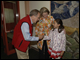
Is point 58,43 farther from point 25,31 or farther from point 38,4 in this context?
point 38,4

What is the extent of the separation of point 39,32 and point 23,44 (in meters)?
0.82

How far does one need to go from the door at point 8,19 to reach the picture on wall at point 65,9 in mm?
1657

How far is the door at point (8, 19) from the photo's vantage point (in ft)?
8.96

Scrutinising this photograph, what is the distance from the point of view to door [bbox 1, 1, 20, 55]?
8.96 feet

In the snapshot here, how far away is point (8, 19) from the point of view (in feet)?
9.73

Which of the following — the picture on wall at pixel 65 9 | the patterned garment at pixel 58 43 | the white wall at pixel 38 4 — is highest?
the white wall at pixel 38 4

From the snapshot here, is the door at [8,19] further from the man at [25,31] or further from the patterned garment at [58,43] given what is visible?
the patterned garment at [58,43]

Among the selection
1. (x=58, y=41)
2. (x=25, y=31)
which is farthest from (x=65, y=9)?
(x=25, y=31)

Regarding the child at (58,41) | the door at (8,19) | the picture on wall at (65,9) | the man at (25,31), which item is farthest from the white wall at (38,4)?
the man at (25,31)

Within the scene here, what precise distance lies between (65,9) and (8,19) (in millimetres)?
2167

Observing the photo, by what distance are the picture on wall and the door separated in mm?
1657

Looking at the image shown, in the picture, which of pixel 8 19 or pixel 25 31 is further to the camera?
pixel 8 19

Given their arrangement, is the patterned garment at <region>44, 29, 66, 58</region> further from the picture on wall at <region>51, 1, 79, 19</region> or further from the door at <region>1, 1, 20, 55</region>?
the door at <region>1, 1, 20, 55</region>

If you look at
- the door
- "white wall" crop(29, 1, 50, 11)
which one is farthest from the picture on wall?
the door
